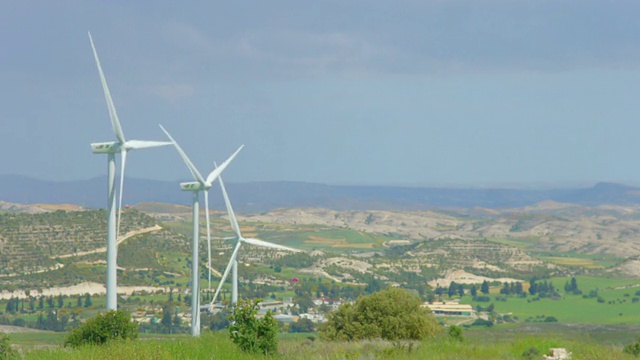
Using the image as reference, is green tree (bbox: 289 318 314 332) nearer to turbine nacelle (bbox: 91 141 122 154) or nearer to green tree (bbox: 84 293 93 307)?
green tree (bbox: 84 293 93 307)

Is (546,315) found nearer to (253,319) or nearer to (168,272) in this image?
(168,272)

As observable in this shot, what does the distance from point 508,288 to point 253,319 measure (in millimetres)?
165089

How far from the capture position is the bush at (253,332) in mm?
27797

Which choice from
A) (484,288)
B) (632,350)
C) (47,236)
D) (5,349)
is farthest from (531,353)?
(484,288)

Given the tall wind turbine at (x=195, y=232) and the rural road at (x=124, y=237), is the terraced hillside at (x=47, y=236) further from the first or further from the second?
the tall wind turbine at (x=195, y=232)

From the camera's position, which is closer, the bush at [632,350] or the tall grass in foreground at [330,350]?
the tall grass in foreground at [330,350]

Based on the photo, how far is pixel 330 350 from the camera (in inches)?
1141

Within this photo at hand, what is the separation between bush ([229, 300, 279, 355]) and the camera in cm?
2780

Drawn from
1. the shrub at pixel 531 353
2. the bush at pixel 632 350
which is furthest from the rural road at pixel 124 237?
the shrub at pixel 531 353

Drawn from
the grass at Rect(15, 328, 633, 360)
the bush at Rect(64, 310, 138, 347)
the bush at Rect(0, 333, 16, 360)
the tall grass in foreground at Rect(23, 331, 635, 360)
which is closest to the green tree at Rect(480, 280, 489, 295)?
the grass at Rect(15, 328, 633, 360)

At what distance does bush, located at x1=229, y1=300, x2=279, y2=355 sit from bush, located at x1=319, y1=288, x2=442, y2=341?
14707 millimetres

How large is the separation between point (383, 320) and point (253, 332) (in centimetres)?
1737

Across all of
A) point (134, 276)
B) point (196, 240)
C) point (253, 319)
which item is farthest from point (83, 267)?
point (253, 319)

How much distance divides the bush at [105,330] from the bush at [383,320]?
11.8 m
